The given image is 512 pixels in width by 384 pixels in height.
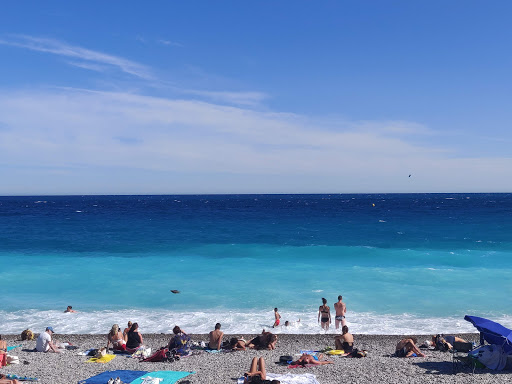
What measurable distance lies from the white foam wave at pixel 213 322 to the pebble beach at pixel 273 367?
223cm

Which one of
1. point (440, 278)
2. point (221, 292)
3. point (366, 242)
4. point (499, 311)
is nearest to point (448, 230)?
point (366, 242)

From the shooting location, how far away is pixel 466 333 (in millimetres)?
16047

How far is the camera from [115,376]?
410 inches

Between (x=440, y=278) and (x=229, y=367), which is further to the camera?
(x=440, y=278)

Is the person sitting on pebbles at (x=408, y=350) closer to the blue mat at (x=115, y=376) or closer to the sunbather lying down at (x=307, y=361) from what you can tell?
the sunbather lying down at (x=307, y=361)

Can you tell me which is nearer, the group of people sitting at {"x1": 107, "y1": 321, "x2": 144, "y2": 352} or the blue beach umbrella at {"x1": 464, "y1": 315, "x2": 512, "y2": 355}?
the blue beach umbrella at {"x1": 464, "y1": 315, "x2": 512, "y2": 355}

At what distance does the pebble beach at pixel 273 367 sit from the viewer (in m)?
10.8

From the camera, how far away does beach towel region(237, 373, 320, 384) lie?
10.2 m

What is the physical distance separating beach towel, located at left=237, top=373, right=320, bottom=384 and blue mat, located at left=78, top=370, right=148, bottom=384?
271 centimetres

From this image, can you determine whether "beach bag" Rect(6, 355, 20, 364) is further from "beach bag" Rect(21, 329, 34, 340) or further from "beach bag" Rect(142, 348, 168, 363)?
"beach bag" Rect(142, 348, 168, 363)

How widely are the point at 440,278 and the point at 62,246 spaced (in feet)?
111

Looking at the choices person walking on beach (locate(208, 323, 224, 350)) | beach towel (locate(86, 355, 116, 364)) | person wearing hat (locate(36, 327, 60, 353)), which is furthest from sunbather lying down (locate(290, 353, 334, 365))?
person wearing hat (locate(36, 327, 60, 353))

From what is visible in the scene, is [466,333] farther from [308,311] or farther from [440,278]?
[440,278]

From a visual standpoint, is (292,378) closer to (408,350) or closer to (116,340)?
(408,350)
